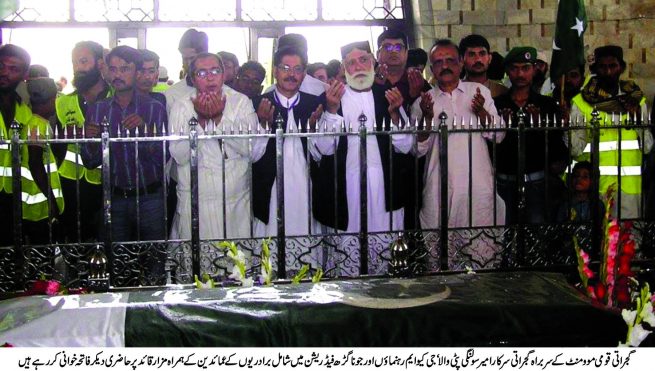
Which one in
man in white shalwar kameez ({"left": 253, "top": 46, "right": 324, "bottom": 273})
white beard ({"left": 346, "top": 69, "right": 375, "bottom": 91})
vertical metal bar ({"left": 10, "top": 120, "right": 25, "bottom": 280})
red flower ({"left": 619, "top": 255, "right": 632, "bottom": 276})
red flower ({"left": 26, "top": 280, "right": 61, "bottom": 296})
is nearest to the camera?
red flower ({"left": 619, "top": 255, "right": 632, "bottom": 276})

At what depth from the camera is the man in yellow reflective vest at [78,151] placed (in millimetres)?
6297

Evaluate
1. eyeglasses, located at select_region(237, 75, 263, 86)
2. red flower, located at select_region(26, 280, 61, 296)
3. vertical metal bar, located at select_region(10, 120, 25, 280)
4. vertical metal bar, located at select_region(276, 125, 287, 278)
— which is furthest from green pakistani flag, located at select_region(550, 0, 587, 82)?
red flower, located at select_region(26, 280, 61, 296)

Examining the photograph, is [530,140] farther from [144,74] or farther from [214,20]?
[214,20]

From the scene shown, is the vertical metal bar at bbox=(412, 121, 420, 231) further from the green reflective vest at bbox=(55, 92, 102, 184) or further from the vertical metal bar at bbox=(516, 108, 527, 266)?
the green reflective vest at bbox=(55, 92, 102, 184)

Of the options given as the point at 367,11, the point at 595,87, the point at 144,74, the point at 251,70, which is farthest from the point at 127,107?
the point at 367,11

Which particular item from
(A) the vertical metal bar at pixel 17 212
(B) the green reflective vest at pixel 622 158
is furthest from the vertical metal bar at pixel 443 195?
(A) the vertical metal bar at pixel 17 212

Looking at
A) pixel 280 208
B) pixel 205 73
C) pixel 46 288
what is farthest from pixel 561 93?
pixel 46 288

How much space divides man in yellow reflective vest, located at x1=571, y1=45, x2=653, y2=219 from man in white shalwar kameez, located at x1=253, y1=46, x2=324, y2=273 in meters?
2.27

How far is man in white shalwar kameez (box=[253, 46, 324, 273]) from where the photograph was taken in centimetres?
610

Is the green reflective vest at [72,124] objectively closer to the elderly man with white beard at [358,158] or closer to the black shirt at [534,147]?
the elderly man with white beard at [358,158]

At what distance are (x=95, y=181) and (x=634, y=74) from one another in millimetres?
6590

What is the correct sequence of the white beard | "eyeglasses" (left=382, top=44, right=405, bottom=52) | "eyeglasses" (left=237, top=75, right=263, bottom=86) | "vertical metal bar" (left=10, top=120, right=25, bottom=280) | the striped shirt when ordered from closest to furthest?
"vertical metal bar" (left=10, top=120, right=25, bottom=280)
the striped shirt
the white beard
"eyeglasses" (left=382, top=44, right=405, bottom=52)
"eyeglasses" (left=237, top=75, right=263, bottom=86)

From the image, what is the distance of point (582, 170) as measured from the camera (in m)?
6.55

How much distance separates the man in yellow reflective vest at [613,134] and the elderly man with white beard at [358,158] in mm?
1592
